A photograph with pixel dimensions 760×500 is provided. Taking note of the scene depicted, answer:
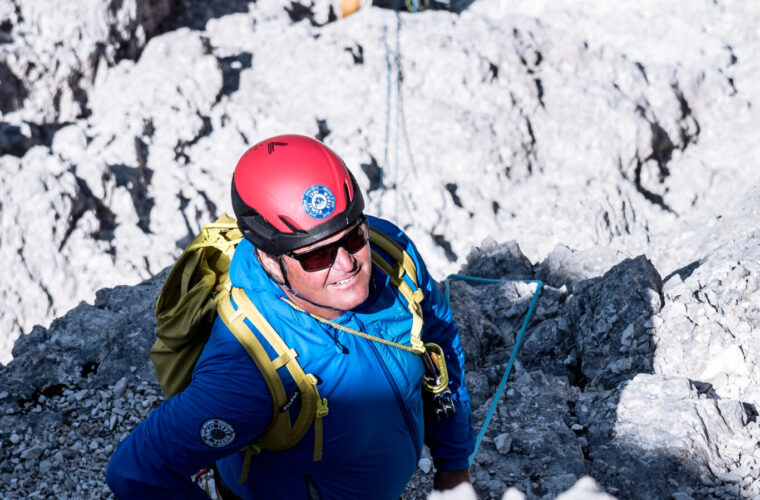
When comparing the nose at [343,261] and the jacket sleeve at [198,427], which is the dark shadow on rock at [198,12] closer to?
the nose at [343,261]

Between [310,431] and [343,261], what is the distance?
1.90ft

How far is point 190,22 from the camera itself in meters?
13.5

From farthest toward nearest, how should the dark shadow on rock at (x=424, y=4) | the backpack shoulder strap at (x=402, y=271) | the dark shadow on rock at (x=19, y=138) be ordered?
the dark shadow on rock at (x=424, y=4) → the dark shadow on rock at (x=19, y=138) → the backpack shoulder strap at (x=402, y=271)

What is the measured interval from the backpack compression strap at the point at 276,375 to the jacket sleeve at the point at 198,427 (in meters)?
0.03

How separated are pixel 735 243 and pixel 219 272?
477 cm

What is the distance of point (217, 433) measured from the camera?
2164mm

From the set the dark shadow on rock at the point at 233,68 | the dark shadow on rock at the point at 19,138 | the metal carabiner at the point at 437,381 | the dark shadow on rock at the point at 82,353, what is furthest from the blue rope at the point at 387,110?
the metal carabiner at the point at 437,381

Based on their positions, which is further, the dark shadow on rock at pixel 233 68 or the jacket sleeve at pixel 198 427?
the dark shadow on rock at pixel 233 68

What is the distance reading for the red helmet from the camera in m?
2.37

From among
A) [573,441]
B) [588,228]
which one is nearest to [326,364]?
[573,441]

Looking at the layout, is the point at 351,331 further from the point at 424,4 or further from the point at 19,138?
the point at 424,4

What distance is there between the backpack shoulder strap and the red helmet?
30 centimetres

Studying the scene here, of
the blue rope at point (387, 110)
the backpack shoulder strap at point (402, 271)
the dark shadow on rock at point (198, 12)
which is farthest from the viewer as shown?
the dark shadow on rock at point (198, 12)

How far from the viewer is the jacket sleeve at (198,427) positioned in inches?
84.4
